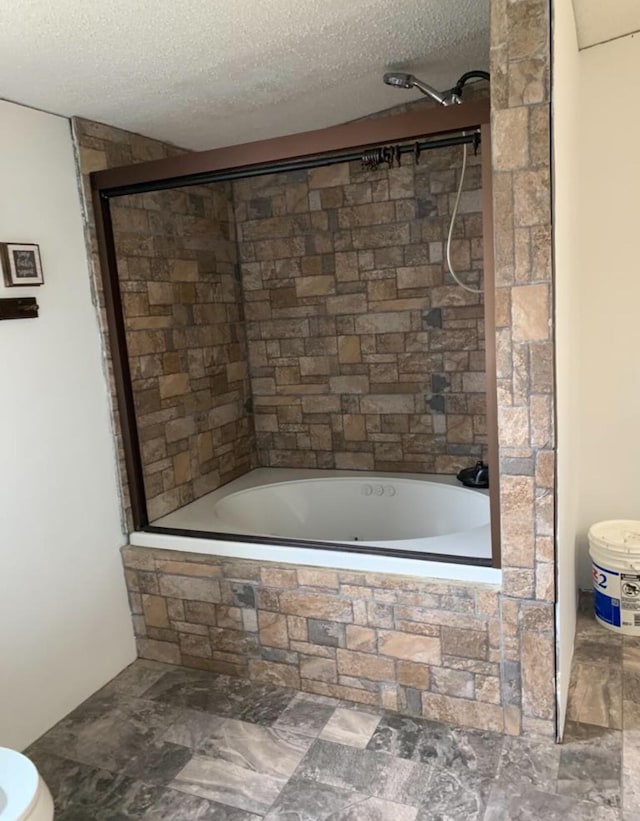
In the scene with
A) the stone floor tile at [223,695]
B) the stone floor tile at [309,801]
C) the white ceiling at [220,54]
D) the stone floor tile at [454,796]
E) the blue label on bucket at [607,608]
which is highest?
the white ceiling at [220,54]

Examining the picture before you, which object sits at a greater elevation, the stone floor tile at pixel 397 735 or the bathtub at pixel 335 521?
the bathtub at pixel 335 521

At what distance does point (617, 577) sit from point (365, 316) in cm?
164

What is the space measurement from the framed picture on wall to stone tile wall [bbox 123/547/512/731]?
1.14 meters

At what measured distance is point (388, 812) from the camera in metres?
1.84

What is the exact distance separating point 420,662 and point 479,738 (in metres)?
0.29

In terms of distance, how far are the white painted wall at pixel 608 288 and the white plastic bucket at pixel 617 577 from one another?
0.90 ft

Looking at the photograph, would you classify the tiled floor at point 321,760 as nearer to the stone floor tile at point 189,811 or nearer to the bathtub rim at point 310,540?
the stone floor tile at point 189,811

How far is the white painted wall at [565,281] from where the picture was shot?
1877 millimetres

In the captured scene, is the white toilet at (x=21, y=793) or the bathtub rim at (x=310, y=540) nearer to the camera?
the white toilet at (x=21, y=793)

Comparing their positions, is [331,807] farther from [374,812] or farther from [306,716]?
[306,716]

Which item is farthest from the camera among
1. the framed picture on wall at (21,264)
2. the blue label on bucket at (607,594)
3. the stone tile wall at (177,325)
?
the stone tile wall at (177,325)

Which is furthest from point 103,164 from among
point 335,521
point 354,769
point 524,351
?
point 354,769

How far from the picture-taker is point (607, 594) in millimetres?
2650

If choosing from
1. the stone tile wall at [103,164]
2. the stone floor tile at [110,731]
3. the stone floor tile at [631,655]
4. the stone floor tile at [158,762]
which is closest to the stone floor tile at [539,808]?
the stone floor tile at [631,655]
